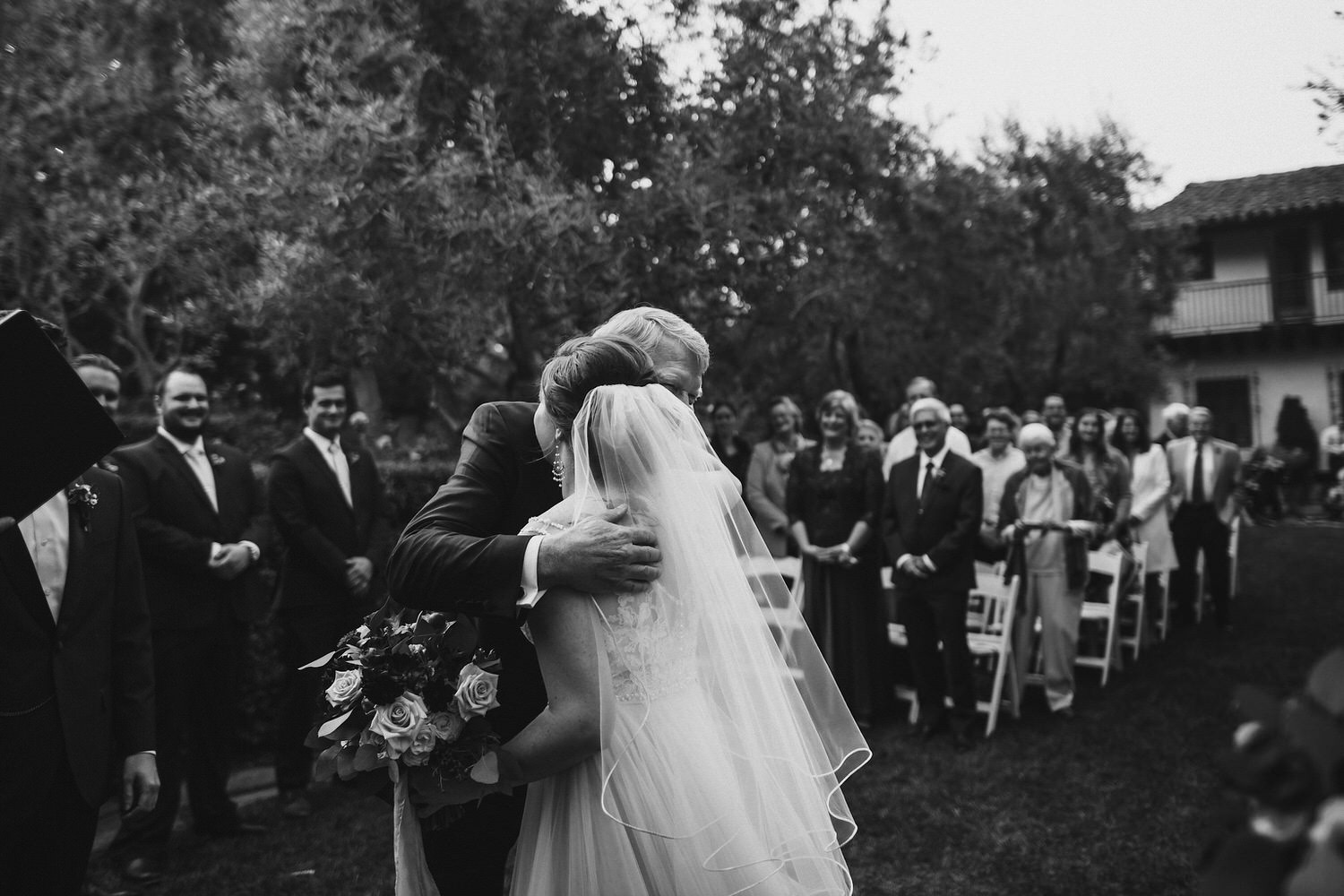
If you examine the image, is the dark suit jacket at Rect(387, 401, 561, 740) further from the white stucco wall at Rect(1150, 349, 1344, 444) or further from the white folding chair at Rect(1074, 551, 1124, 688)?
the white stucco wall at Rect(1150, 349, 1344, 444)

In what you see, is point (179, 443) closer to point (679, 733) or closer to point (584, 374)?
point (584, 374)

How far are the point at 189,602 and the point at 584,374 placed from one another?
11.7 ft

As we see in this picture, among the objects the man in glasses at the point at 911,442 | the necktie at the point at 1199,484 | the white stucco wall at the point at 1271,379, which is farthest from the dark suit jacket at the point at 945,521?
the white stucco wall at the point at 1271,379

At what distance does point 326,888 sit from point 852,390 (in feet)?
29.4

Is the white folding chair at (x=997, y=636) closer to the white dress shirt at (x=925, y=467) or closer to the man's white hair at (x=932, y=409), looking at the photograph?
the white dress shirt at (x=925, y=467)

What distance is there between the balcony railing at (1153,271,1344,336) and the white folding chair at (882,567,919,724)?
20.3 metres

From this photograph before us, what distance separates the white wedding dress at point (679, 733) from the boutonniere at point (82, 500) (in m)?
1.47

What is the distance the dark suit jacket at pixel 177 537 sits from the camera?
511 centimetres

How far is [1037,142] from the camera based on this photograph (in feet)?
54.3

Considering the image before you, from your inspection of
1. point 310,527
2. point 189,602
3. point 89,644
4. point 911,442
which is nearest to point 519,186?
point 310,527

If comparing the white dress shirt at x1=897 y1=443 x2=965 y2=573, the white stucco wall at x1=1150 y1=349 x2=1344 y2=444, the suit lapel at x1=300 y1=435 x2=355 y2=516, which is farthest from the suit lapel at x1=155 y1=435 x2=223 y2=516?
the white stucco wall at x1=1150 y1=349 x2=1344 y2=444

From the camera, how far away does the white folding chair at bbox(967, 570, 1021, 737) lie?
6.85m

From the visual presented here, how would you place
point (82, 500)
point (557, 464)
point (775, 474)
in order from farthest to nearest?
1. point (775, 474)
2. point (82, 500)
3. point (557, 464)

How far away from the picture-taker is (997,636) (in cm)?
741
